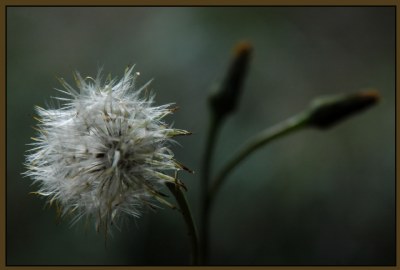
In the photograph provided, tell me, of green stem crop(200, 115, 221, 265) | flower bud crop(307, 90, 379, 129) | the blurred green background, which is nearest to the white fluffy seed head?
green stem crop(200, 115, 221, 265)

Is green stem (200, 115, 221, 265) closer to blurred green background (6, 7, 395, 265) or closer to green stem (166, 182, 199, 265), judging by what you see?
green stem (166, 182, 199, 265)

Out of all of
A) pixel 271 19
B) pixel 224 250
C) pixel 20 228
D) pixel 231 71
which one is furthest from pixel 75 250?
pixel 271 19

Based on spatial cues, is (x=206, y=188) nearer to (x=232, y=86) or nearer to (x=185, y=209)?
(x=232, y=86)

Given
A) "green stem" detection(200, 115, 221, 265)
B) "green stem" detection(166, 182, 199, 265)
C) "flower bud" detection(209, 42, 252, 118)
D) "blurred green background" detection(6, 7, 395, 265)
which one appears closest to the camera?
"green stem" detection(166, 182, 199, 265)

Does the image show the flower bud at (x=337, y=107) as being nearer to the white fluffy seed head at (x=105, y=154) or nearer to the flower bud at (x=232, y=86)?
the flower bud at (x=232, y=86)

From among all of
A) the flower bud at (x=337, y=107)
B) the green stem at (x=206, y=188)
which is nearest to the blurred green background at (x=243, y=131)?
the green stem at (x=206, y=188)

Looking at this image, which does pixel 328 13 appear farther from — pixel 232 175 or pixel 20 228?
pixel 20 228

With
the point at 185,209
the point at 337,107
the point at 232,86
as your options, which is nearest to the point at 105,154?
the point at 185,209
